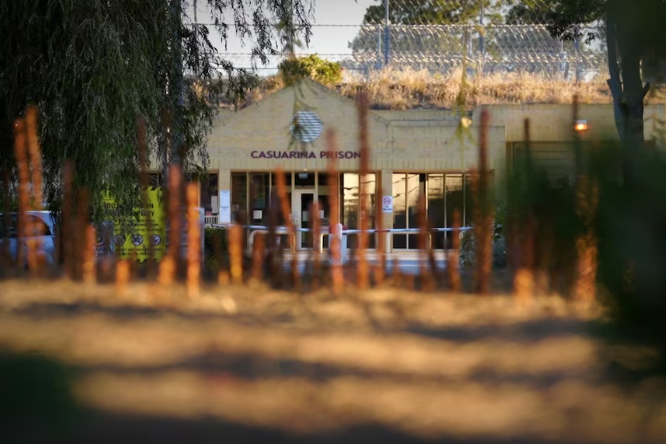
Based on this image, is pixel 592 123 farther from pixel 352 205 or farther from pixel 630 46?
pixel 352 205

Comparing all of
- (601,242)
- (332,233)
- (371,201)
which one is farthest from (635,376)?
(371,201)

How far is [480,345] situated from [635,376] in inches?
91.6

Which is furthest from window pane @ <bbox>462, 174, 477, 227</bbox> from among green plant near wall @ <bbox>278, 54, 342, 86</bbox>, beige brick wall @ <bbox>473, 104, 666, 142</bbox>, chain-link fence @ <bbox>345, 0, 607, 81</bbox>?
green plant near wall @ <bbox>278, 54, 342, 86</bbox>

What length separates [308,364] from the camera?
4.11 metres

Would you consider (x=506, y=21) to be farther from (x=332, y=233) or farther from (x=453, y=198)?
(x=332, y=233)

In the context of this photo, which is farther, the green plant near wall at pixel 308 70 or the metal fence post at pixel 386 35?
the metal fence post at pixel 386 35

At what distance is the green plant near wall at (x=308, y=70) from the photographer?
3.07 m

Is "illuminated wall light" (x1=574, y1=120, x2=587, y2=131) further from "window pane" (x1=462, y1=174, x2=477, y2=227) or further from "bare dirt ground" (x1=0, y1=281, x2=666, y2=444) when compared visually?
"bare dirt ground" (x1=0, y1=281, x2=666, y2=444)

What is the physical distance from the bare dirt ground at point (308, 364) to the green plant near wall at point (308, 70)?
1.29 meters

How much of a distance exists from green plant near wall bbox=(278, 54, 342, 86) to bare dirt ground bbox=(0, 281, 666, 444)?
51.0 inches

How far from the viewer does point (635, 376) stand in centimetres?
155

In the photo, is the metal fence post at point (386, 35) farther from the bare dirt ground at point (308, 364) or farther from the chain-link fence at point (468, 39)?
the bare dirt ground at point (308, 364)

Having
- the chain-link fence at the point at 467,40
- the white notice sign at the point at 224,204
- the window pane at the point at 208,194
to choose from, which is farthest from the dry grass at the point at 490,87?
the window pane at the point at 208,194

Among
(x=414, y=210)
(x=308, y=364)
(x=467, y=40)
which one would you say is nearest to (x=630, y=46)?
(x=467, y=40)
